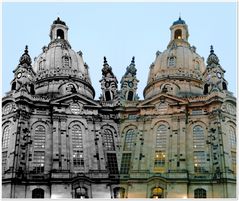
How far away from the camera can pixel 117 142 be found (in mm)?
27625

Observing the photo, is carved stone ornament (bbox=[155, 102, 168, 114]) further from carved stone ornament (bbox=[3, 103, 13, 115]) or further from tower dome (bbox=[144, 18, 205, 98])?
carved stone ornament (bbox=[3, 103, 13, 115])

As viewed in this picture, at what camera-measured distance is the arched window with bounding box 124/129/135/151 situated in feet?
89.0

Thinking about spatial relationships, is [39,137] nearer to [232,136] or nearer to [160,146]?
[160,146]

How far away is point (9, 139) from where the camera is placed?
2728 cm

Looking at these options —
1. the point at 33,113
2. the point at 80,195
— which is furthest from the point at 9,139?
the point at 80,195

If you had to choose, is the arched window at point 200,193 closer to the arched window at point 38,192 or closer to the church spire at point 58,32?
the arched window at point 38,192

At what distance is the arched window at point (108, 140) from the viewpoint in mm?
27766

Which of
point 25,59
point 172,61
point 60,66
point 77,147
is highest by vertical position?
Result: point 172,61

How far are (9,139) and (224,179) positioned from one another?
1283 cm

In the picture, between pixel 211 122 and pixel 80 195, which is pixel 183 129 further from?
pixel 80 195

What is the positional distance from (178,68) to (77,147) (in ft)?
39.9

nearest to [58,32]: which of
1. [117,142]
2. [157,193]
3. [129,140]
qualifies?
[117,142]

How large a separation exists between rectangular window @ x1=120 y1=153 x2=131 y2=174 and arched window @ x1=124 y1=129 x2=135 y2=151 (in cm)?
55

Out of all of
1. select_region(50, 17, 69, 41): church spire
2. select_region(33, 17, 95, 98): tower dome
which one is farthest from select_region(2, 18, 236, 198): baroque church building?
select_region(50, 17, 69, 41): church spire
